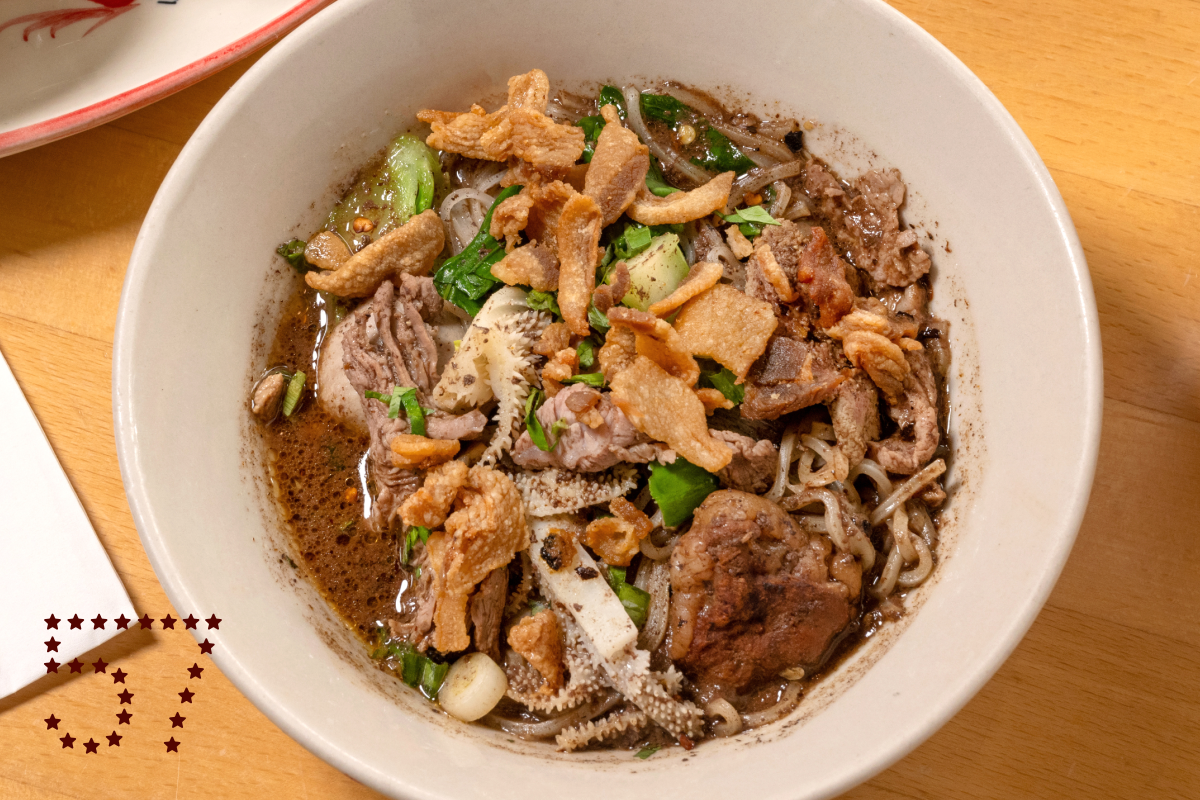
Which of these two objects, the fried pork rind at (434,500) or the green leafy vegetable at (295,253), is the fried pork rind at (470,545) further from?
the green leafy vegetable at (295,253)

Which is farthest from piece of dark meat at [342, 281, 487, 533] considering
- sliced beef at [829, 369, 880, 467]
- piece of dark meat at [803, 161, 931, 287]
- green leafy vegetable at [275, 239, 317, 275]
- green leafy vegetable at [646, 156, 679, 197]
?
piece of dark meat at [803, 161, 931, 287]

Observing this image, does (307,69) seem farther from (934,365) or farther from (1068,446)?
(1068,446)

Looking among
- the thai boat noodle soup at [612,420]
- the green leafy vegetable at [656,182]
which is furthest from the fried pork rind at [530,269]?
the green leafy vegetable at [656,182]

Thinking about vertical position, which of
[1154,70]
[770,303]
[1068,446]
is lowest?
[1068,446]

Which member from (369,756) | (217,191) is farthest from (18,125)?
(369,756)

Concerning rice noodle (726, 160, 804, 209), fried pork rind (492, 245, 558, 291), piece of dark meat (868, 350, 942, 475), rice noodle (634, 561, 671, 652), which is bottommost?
rice noodle (634, 561, 671, 652)

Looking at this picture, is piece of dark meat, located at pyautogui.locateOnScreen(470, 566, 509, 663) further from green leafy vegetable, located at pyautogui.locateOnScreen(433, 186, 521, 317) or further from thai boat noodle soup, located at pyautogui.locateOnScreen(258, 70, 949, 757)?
green leafy vegetable, located at pyautogui.locateOnScreen(433, 186, 521, 317)
